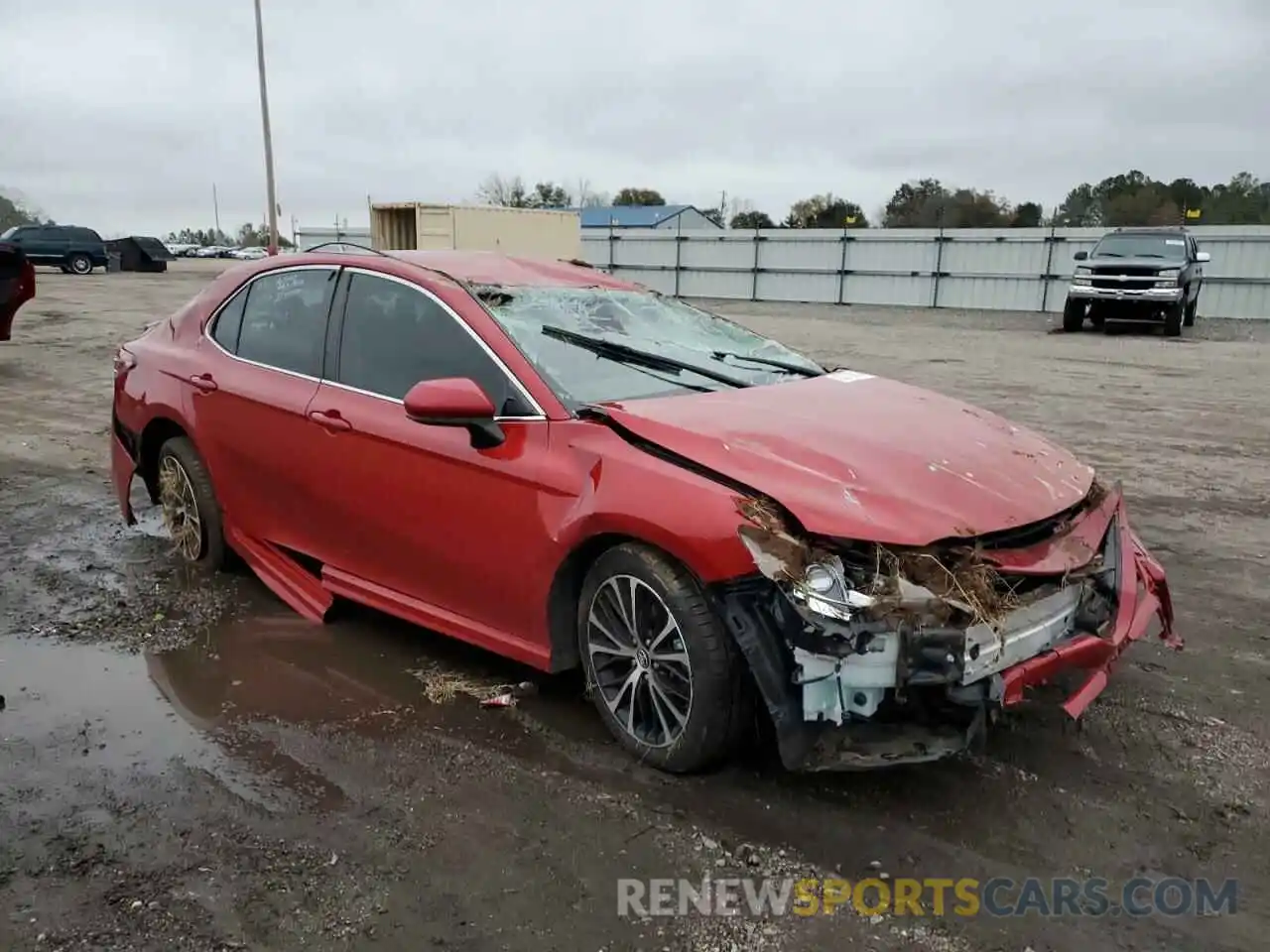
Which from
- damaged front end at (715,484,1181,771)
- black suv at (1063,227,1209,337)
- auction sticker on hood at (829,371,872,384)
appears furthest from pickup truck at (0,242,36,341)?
black suv at (1063,227,1209,337)

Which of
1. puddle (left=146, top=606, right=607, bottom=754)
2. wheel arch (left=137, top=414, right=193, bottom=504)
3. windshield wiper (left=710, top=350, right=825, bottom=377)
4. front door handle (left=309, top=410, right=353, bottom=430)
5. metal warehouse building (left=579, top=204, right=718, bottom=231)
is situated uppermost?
metal warehouse building (left=579, top=204, right=718, bottom=231)

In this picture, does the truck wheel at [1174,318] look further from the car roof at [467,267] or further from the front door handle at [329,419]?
the front door handle at [329,419]

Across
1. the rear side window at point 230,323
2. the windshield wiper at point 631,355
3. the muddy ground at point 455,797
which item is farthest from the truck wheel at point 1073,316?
the rear side window at point 230,323

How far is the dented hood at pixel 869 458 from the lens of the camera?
296 centimetres

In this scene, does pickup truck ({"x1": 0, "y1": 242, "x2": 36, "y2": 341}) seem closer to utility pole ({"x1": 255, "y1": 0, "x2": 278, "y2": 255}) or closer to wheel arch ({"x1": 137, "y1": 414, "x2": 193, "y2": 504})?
wheel arch ({"x1": 137, "y1": 414, "x2": 193, "y2": 504})

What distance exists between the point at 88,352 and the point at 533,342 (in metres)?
13.4

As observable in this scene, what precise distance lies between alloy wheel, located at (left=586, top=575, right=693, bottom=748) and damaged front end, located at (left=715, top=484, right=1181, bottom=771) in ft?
0.84

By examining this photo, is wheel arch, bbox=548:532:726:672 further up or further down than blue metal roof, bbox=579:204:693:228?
further down

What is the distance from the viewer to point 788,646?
2893mm

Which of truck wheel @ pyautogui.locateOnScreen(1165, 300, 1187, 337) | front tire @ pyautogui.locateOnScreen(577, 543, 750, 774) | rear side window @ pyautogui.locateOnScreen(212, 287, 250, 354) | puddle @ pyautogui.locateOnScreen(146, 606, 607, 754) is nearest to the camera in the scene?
front tire @ pyautogui.locateOnScreen(577, 543, 750, 774)

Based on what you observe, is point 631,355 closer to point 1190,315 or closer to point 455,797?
point 455,797

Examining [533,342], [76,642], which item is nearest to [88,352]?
[76,642]

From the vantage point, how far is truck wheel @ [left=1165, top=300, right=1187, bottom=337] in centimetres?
1942

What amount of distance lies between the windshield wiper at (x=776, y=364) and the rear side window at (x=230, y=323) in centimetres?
234
